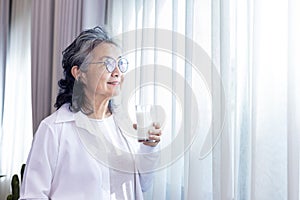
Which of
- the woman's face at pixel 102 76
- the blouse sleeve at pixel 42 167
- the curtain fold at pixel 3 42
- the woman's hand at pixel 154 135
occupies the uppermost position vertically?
the curtain fold at pixel 3 42

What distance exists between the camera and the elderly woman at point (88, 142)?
49.2 inches

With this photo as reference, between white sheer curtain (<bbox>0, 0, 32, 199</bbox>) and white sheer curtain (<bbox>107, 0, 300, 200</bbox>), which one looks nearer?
white sheer curtain (<bbox>107, 0, 300, 200</bbox>)

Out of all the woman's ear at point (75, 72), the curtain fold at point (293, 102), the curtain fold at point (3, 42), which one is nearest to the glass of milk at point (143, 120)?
the woman's ear at point (75, 72)

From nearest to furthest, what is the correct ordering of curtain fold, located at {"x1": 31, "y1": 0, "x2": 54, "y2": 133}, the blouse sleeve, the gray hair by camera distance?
1. the blouse sleeve
2. the gray hair
3. curtain fold, located at {"x1": 31, "y1": 0, "x2": 54, "y2": 133}

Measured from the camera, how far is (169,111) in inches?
62.2

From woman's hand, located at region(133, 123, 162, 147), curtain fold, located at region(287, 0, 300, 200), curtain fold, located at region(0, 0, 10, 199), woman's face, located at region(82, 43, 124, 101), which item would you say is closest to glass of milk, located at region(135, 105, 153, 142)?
Result: woman's hand, located at region(133, 123, 162, 147)

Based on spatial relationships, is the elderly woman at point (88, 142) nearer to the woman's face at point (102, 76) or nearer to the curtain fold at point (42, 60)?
the woman's face at point (102, 76)

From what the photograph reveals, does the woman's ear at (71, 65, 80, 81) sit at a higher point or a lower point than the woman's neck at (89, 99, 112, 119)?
higher

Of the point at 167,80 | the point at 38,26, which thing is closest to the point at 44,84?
the point at 38,26

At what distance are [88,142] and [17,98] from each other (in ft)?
6.02

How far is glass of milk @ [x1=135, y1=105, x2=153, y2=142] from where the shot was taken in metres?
1.24

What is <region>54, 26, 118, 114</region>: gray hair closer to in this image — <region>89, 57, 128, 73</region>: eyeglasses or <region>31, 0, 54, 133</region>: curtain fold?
<region>89, 57, 128, 73</region>: eyeglasses

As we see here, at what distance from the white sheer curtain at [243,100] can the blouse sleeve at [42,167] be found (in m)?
0.48

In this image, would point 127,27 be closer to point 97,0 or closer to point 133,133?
point 97,0
